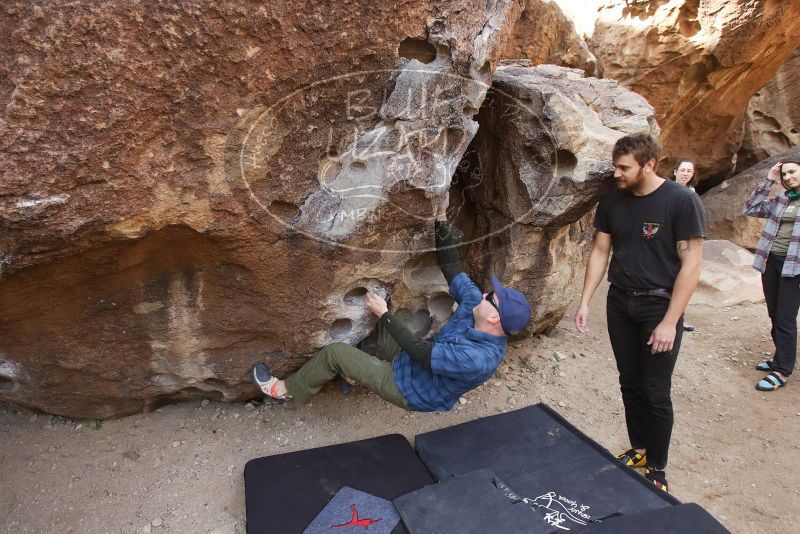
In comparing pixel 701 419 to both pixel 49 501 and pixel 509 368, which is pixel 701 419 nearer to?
pixel 509 368

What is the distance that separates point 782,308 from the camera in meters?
3.61

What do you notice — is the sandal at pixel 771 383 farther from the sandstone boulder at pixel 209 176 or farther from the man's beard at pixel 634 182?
the sandstone boulder at pixel 209 176

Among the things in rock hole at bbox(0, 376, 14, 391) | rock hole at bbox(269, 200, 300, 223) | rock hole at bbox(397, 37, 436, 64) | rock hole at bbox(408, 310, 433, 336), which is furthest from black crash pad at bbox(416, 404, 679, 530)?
rock hole at bbox(0, 376, 14, 391)

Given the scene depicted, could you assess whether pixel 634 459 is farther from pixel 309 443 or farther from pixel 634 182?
pixel 309 443

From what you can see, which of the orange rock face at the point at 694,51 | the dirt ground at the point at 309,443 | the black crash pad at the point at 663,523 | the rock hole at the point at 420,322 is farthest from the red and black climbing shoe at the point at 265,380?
the orange rock face at the point at 694,51

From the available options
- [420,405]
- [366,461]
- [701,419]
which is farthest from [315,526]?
[701,419]

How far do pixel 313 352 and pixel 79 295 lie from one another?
109 cm

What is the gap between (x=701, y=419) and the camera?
335cm

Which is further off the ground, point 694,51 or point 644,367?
point 694,51

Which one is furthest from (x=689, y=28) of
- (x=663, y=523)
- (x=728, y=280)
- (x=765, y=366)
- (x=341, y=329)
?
(x=663, y=523)

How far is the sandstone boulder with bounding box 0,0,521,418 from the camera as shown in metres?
1.84

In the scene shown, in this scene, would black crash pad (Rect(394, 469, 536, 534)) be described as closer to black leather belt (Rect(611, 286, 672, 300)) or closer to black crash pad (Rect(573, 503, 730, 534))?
black crash pad (Rect(573, 503, 730, 534))

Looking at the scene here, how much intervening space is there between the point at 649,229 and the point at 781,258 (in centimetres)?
186

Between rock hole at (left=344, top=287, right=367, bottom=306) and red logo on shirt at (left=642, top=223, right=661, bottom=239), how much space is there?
131 centimetres
